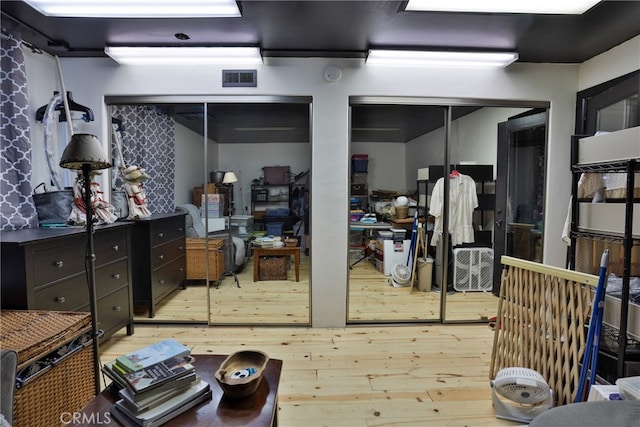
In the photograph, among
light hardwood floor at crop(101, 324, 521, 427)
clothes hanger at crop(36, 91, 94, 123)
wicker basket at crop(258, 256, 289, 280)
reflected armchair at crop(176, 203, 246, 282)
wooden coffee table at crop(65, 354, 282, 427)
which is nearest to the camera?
wooden coffee table at crop(65, 354, 282, 427)

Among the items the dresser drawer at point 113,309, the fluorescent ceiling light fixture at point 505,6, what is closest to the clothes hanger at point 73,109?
the dresser drawer at point 113,309

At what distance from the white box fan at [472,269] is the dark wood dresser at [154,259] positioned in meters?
3.26

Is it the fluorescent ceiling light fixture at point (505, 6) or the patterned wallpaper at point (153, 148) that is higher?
the fluorescent ceiling light fixture at point (505, 6)

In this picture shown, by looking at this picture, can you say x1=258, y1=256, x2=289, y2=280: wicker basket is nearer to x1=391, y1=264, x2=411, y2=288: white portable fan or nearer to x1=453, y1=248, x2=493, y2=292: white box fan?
x1=391, y1=264, x2=411, y2=288: white portable fan

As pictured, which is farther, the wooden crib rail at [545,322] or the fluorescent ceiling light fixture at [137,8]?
the fluorescent ceiling light fixture at [137,8]

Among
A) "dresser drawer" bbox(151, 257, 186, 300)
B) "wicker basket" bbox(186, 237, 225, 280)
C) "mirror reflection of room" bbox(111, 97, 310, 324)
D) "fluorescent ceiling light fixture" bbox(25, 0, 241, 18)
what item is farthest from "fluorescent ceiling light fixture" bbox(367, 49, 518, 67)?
"dresser drawer" bbox(151, 257, 186, 300)

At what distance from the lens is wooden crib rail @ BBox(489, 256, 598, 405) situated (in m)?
1.65

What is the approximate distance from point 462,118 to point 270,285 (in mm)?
3178

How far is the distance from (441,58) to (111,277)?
125 inches

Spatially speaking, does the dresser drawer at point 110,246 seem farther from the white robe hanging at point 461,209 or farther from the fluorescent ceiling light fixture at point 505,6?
the white robe hanging at point 461,209

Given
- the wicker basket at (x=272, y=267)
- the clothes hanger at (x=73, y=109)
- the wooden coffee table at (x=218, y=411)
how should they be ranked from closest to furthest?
the wooden coffee table at (x=218, y=411) → the clothes hanger at (x=73, y=109) → the wicker basket at (x=272, y=267)

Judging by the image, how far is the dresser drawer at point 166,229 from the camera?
2996mm

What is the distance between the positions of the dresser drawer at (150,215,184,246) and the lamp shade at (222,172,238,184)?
70 centimetres

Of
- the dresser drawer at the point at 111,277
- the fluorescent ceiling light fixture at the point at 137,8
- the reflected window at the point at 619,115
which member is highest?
the fluorescent ceiling light fixture at the point at 137,8
